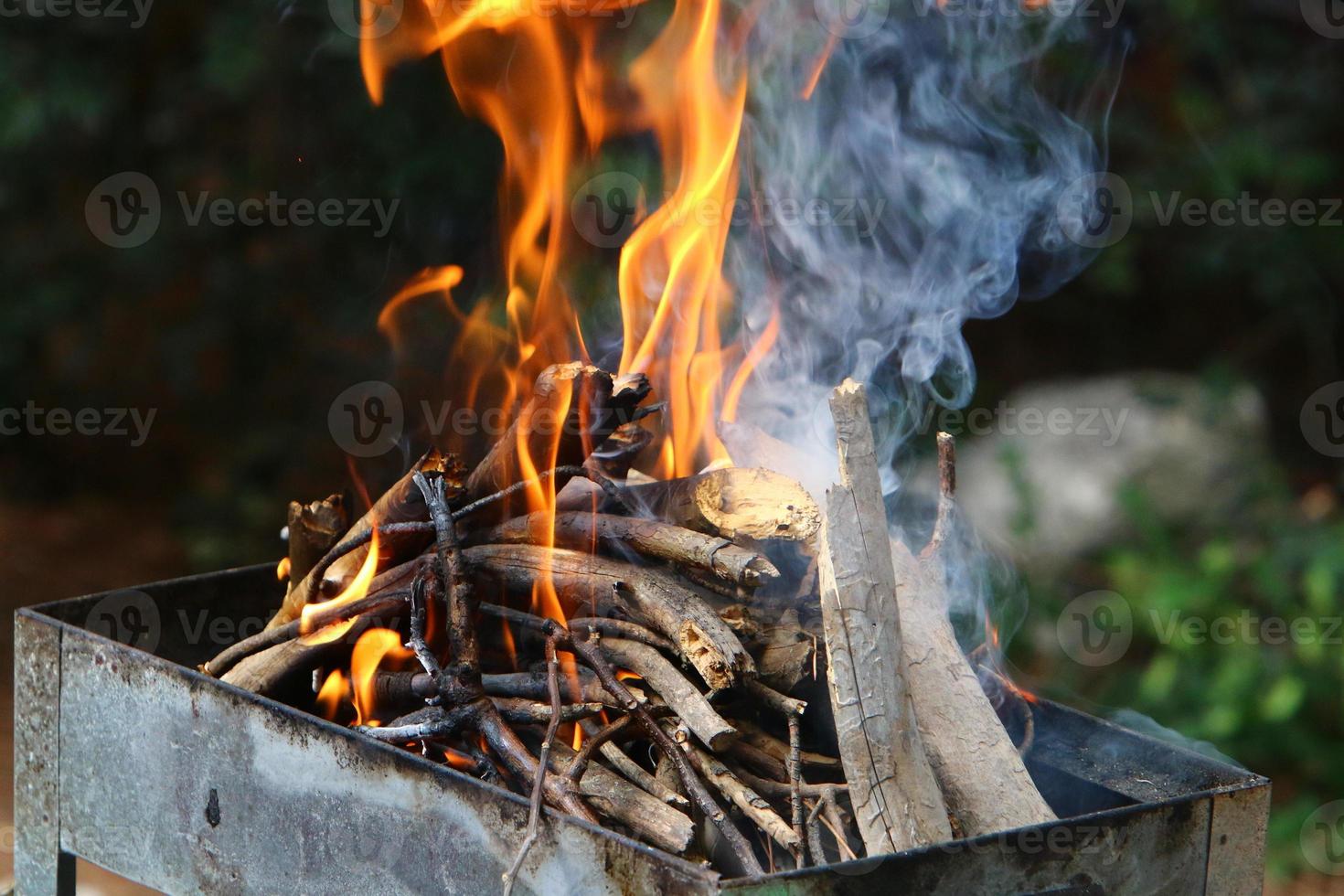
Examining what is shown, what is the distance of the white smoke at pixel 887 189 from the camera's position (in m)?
3.28

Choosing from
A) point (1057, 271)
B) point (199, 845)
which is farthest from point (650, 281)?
point (1057, 271)

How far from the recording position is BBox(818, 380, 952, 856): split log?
1.95m

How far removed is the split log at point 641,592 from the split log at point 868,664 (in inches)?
6.2

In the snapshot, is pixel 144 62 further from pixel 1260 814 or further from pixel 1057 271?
pixel 1260 814

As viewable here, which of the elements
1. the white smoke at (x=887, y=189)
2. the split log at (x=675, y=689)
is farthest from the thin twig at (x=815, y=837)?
the white smoke at (x=887, y=189)

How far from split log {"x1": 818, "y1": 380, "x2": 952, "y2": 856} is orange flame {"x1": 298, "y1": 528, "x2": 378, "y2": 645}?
0.83 metres

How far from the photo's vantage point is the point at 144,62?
5.65m

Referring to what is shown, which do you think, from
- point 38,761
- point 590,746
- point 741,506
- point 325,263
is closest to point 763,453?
point 741,506

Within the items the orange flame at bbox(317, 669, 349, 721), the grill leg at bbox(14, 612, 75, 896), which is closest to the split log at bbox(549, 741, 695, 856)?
the orange flame at bbox(317, 669, 349, 721)

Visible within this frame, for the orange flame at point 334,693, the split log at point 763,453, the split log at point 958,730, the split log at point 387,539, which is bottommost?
the split log at point 958,730

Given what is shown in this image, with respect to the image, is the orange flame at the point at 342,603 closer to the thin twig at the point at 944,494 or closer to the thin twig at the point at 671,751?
the thin twig at the point at 671,751

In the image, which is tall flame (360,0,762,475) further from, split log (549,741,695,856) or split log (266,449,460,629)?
split log (549,741,695,856)

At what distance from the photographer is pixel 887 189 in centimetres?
550

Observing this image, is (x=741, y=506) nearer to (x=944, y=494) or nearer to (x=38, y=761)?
(x=944, y=494)
